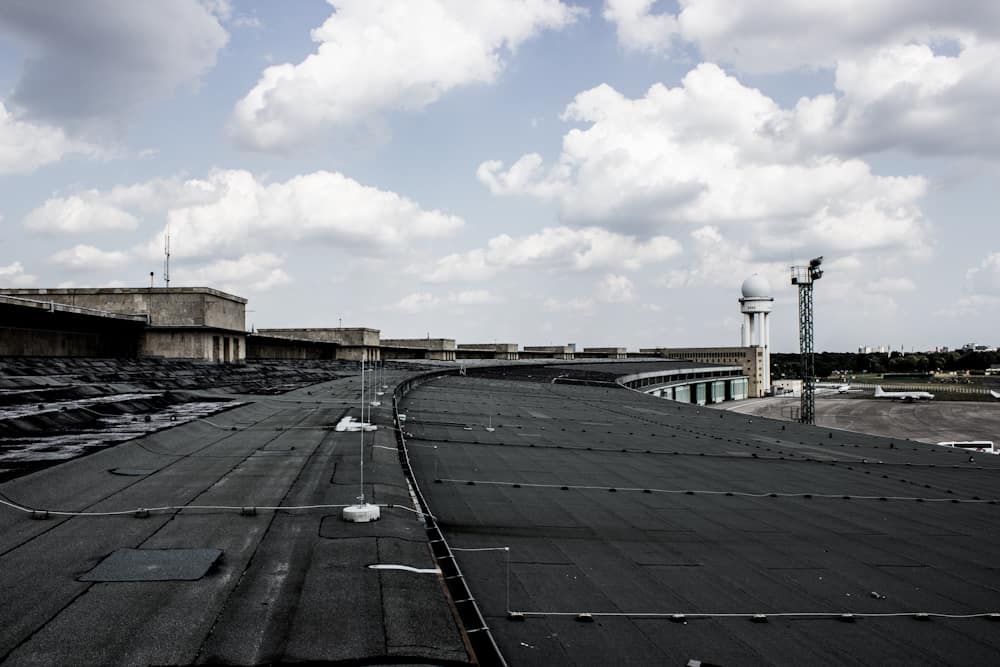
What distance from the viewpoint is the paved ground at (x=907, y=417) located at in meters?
81.4

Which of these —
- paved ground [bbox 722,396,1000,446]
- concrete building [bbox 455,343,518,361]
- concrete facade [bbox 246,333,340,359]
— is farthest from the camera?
concrete building [bbox 455,343,518,361]

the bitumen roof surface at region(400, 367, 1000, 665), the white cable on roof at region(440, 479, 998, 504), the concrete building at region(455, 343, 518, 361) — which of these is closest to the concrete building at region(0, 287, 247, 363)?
the bitumen roof surface at region(400, 367, 1000, 665)

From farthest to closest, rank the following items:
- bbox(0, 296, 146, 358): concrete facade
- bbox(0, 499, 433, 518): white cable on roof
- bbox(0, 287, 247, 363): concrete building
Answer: bbox(0, 287, 247, 363): concrete building
bbox(0, 296, 146, 358): concrete facade
bbox(0, 499, 433, 518): white cable on roof

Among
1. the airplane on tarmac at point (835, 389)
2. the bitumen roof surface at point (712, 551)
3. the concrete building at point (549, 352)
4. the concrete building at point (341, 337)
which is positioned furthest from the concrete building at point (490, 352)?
the bitumen roof surface at point (712, 551)

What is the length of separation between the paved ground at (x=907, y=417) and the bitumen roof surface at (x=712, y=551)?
6475 centimetres

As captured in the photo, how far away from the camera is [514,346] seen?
557ft

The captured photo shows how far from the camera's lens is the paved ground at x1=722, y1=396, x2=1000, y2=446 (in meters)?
81.4

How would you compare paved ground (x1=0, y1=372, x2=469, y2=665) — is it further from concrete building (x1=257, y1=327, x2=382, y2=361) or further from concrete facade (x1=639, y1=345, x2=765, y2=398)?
concrete facade (x1=639, y1=345, x2=765, y2=398)

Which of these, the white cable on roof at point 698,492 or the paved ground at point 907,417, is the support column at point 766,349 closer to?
the paved ground at point 907,417

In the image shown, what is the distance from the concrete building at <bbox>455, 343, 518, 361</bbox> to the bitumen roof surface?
12577cm

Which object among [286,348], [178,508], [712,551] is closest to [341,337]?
[286,348]

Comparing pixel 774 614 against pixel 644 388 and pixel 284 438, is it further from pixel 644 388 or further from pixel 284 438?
pixel 644 388

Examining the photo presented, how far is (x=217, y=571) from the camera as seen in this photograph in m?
8.09

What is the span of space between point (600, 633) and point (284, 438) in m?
14.5
